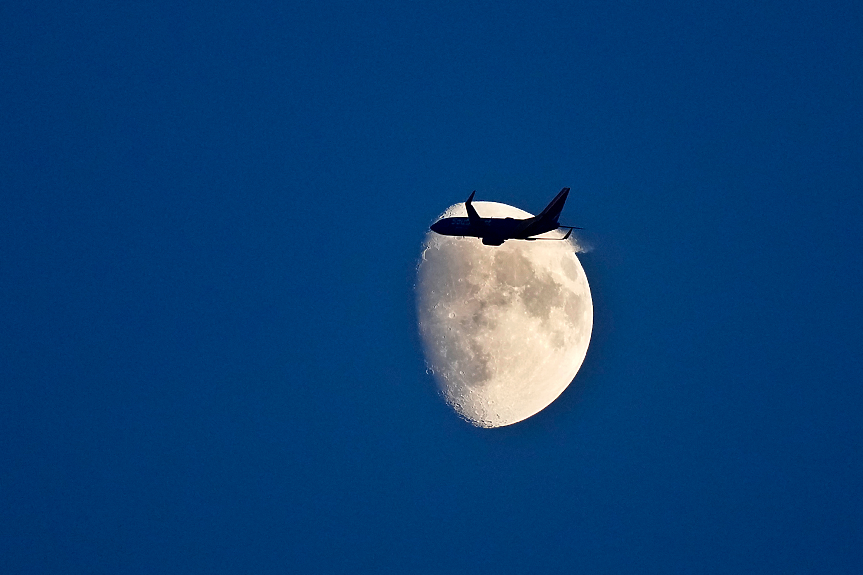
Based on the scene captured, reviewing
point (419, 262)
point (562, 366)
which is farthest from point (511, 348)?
point (419, 262)

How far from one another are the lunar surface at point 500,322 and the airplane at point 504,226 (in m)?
2.05

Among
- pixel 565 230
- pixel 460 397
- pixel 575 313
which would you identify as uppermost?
pixel 565 230

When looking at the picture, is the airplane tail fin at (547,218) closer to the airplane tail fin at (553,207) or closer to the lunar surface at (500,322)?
the airplane tail fin at (553,207)

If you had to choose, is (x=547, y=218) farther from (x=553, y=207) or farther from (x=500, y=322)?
(x=500, y=322)

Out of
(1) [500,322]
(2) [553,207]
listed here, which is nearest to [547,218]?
(2) [553,207]

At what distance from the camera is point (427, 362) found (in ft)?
197

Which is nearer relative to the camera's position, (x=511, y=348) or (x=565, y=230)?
(x=511, y=348)

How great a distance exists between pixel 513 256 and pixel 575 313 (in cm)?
653

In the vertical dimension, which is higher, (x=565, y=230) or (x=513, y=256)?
(x=565, y=230)

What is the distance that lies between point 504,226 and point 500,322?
7074 millimetres

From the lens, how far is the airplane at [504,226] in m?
56.7

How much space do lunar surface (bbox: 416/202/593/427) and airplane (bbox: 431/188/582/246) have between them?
2.05 metres

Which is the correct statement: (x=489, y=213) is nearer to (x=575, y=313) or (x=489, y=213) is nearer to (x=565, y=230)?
(x=565, y=230)

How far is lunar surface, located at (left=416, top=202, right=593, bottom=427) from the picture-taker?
2270 inches
